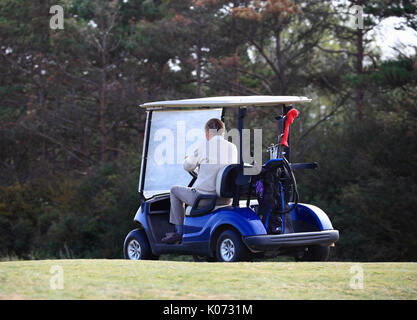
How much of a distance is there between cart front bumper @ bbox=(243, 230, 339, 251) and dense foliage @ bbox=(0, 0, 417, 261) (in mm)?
12168

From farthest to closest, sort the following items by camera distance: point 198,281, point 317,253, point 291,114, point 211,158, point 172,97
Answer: point 172,97
point 317,253
point 291,114
point 211,158
point 198,281

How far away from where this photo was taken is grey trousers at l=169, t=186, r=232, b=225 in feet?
28.9

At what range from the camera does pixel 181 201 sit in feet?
29.8

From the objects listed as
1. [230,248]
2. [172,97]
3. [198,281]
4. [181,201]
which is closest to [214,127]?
[181,201]

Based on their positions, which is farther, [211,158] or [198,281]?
[211,158]

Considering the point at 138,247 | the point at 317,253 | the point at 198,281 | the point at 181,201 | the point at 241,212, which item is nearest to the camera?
the point at 198,281

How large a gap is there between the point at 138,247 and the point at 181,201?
1.13 metres

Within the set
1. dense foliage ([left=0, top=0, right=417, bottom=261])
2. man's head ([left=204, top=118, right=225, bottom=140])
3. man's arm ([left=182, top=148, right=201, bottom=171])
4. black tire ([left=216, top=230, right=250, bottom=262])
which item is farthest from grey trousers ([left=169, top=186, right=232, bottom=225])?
dense foliage ([left=0, top=0, right=417, bottom=261])

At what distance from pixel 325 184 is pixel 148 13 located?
42.4ft

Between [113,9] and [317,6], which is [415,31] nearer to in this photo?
[317,6]

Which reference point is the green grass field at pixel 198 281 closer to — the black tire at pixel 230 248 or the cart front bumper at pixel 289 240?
the cart front bumper at pixel 289 240

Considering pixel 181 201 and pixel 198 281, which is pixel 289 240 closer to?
Answer: pixel 181 201

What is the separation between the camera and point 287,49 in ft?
98.8
